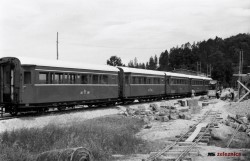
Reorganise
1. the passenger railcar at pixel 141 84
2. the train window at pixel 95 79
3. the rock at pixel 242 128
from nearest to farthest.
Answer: the rock at pixel 242 128
the train window at pixel 95 79
the passenger railcar at pixel 141 84

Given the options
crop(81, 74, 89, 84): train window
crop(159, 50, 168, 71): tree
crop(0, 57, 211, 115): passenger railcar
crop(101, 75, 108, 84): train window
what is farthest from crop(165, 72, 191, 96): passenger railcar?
crop(159, 50, 168, 71): tree

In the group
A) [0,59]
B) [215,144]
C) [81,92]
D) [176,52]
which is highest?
[176,52]

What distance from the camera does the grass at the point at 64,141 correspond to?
10578mm

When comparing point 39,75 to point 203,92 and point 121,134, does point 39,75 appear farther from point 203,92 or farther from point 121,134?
point 203,92

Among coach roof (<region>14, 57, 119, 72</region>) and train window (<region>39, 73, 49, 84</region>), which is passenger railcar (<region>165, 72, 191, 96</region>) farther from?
train window (<region>39, 73, 49, 84</region>)

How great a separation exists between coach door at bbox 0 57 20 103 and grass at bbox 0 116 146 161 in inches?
193

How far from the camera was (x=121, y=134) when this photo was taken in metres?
14.0

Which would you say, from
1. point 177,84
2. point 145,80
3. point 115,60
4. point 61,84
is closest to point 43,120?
point 61,84

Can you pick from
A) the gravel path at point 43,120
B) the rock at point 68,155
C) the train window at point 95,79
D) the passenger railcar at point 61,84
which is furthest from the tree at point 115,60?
the rock at point 68,155

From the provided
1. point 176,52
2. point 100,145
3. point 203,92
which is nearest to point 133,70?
point 100,145

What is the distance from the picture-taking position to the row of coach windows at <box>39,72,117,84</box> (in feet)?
62.3

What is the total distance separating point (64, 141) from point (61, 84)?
8491 millimetres

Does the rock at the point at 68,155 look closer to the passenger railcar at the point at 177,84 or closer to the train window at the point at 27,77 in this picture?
the train window at the point at 27,77

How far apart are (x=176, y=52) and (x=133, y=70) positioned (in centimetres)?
11431
